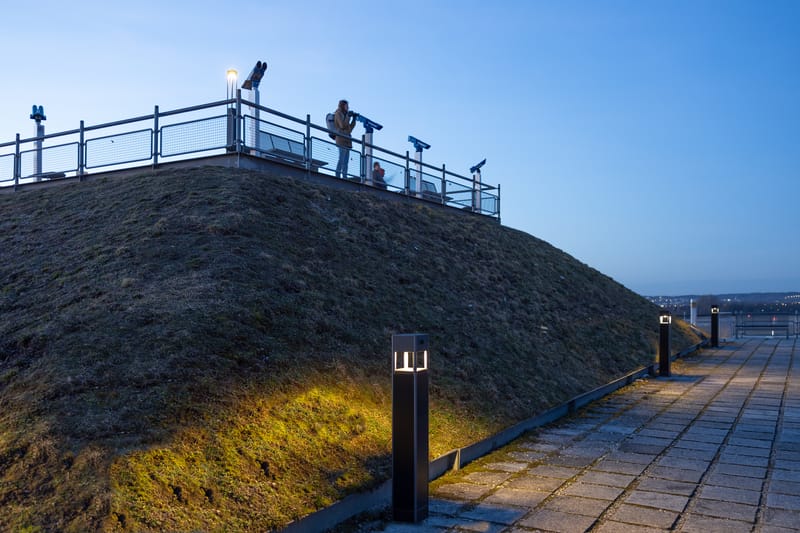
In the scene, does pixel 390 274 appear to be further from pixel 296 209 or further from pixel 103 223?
pixel 103 223

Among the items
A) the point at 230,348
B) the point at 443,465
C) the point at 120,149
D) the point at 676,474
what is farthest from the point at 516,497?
the point at 120,149

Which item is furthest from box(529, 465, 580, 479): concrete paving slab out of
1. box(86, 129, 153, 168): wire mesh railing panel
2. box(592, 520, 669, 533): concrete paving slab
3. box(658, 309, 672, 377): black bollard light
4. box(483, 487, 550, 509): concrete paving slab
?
box(86, 129, 153, 168): wire mesh railing panel

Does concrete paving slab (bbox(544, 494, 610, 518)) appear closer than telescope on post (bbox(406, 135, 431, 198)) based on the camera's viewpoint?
Yes

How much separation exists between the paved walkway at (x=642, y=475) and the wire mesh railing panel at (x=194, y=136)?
9460 mm

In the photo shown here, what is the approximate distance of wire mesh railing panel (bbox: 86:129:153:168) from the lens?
14.9 m

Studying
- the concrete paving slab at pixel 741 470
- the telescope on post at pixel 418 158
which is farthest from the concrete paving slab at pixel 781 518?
the telescope on post at pixel 418 158

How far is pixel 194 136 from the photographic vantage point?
558 inches

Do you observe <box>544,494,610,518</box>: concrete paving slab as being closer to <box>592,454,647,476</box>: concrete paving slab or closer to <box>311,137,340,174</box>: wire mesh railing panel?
<box>592,454,647,476</box>: concrete paving slab

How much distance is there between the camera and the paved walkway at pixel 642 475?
194 inches

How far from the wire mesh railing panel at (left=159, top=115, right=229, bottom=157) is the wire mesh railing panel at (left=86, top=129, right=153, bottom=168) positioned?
0.47 m

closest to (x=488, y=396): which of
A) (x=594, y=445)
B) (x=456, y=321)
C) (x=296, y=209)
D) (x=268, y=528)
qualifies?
(x=594, y=445)

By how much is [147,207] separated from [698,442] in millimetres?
9463

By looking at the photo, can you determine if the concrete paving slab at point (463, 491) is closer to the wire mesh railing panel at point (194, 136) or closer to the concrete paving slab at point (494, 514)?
the concrete paving slab at point (494, 514)

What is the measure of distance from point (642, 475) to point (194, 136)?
38.5ft
